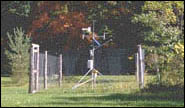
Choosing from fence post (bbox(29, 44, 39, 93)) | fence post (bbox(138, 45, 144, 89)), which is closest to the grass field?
fence post (bbox(138, 45, 144, 89))

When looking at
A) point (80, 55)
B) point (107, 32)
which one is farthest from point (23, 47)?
point (107, 32)

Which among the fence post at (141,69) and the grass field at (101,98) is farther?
the fence post at (141,69)

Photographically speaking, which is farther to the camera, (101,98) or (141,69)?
(141,69)

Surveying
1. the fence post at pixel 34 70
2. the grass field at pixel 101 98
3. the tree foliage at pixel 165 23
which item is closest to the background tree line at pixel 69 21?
the tree foliage at pixel 165 23

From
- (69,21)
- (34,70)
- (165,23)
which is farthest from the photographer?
(69,21)

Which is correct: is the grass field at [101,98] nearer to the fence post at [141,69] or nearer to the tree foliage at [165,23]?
the fence post at [141,69]

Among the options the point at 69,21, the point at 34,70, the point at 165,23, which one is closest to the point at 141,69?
the point at 34,70

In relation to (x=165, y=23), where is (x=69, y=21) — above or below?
above

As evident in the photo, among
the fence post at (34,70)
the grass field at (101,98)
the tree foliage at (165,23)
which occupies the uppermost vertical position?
the tree foliage at (165,23)

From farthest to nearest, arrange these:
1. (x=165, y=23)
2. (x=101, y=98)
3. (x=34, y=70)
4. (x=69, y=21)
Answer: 1. (x=69, y=21)
2. (x=165, y=23)
3. (x=34, y=70)
4. (x=101, y=98)

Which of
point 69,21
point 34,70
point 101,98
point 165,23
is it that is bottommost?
point 101,98

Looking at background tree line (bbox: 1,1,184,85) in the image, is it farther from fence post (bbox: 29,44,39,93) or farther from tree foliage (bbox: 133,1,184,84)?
fence post (bbox: 29,44,39,93)

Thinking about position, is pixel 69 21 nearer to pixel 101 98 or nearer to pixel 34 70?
pixel 34 70

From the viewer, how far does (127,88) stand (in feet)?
48.1
